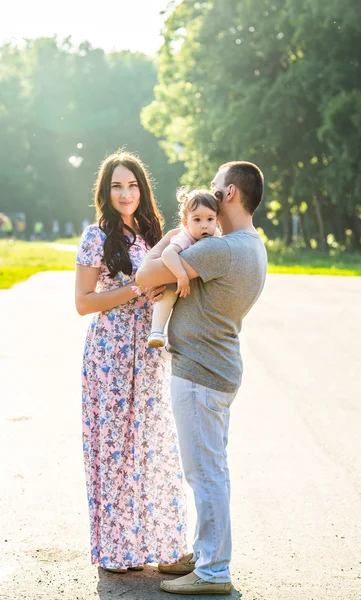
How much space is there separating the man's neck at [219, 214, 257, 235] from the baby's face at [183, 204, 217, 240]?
0.09m

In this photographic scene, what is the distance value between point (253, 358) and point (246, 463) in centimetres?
509

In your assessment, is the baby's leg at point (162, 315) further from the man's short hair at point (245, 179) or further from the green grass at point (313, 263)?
the green grass at point (313, 263)

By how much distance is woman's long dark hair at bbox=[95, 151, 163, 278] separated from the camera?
4652 millimetres

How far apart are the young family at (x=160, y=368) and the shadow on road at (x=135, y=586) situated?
42 mm

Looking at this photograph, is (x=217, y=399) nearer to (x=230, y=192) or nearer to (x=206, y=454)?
(x=206, y=454)

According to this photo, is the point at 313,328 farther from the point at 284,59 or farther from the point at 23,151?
the point at 23,151

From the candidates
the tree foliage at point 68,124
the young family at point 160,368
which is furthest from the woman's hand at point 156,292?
the tree foliage at point 68,124

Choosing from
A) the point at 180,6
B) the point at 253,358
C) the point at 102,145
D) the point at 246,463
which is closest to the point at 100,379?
the point at 246,463

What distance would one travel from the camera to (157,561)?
4.62 m

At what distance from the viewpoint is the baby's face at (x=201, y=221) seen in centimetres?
400

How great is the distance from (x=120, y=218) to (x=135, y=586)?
1.57 meters

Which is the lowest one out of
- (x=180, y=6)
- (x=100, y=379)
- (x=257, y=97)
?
(x=100, y=379)

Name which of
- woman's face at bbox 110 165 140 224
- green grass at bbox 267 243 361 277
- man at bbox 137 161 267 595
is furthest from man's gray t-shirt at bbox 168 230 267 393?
green grass at bbox 267 243 361 277

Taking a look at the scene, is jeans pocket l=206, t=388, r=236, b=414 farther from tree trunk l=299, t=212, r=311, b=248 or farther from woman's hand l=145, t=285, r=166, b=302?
tree trunk l=299, t=212, r=311, b=248
